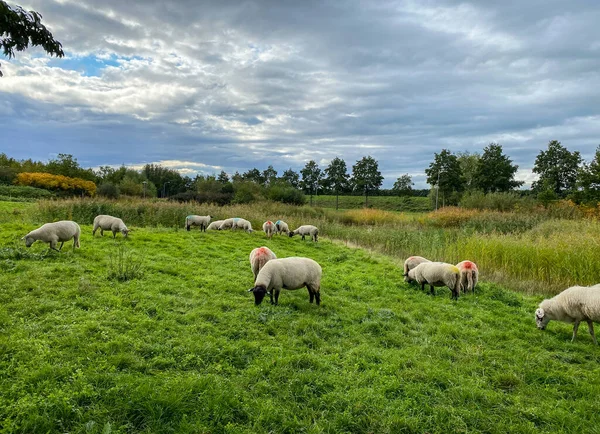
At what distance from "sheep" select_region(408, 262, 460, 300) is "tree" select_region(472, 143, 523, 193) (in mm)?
43533

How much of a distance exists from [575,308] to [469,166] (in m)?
55.1

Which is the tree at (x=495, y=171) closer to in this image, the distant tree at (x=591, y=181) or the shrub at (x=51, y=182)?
the distant tree at (x=591, y=181)

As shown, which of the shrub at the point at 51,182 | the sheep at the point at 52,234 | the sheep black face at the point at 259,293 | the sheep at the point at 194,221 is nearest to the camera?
the sheep black face at the point at 259,293

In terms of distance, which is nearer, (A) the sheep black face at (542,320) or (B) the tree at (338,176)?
(A) the sheep black face at (542,320)

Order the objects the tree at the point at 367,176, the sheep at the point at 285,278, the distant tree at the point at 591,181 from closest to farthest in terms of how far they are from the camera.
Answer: the sheep at the point at 285,278 < the distant tree at the point at 591,181 < the tree at the point at 367,176

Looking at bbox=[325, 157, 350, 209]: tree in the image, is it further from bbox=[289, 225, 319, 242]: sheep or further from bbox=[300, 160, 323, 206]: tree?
bbox=[289, 225, 319, 242]: sheep

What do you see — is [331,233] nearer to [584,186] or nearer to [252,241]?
[252,241]

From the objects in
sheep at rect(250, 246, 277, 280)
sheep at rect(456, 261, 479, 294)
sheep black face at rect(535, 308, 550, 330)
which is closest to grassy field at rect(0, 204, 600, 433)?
sheep black face at rect(535, 308, 550, 330)

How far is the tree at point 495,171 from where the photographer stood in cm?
4703

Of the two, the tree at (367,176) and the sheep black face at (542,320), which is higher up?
the tree at (367,176)

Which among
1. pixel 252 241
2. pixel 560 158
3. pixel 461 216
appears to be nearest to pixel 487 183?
pixel 560 158

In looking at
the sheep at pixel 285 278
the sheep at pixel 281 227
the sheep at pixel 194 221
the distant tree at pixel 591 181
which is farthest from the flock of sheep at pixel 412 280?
the distant tree at pixel 591 181

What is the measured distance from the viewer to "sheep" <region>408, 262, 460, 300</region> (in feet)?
29.8

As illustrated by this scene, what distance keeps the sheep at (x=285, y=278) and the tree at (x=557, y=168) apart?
172ft
